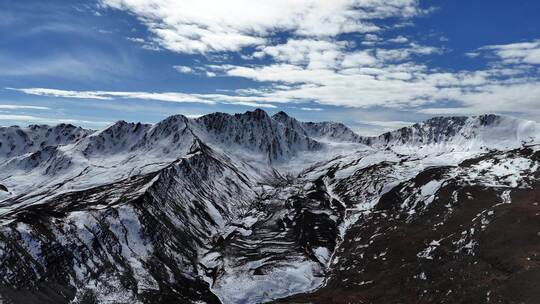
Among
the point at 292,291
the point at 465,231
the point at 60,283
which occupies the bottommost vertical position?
the point at 292,291

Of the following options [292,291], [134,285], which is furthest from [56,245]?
[292,291]

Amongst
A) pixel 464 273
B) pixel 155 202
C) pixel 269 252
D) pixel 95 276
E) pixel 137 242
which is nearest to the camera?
pixel 464 273

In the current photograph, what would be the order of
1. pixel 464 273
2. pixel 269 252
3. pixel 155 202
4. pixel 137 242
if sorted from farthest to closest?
pixel 155 202, pixel 269 252, pixel 137 242, pixel 464 273

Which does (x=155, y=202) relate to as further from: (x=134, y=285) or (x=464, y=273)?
(x=464, y=273)

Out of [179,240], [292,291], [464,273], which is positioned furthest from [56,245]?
[464,273]

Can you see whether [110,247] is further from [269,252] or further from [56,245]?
[269,252]

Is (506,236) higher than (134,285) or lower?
higher

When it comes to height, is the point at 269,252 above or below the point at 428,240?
below

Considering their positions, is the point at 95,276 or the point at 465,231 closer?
the point at 95,276

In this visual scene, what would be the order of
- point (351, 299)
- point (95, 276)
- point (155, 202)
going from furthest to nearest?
point (155, 202) → point (95, 276) → point (351, 299)
